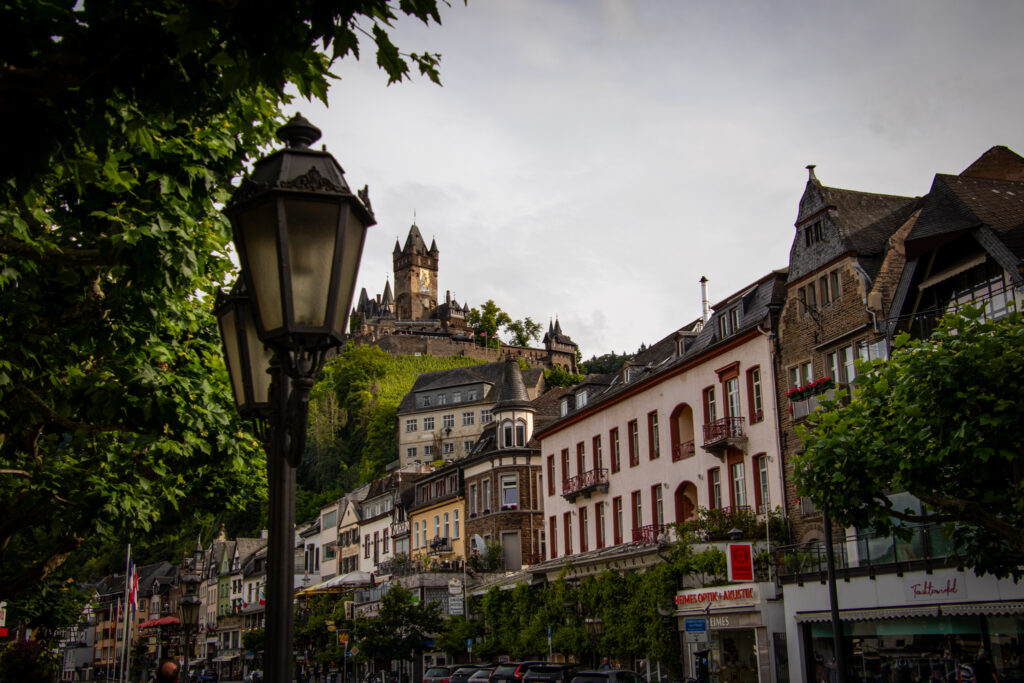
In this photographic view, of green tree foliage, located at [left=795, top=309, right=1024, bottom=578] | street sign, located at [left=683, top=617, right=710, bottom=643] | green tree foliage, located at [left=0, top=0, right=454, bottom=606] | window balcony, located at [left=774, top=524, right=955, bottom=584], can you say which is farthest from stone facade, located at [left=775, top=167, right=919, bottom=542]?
green tree foliage, located at [left=0, top=0, right=454, bottom=606]

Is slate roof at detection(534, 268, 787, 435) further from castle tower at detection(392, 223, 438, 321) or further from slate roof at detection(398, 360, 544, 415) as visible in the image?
castle tower at detection(392, 223, 438, 321)

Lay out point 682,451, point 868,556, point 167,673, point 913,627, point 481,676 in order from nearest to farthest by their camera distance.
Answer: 1. point 167,673
2. point 913,627
3. point 868,556
4. point 481,676
5. point 682,451

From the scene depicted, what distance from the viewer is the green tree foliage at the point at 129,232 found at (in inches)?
204

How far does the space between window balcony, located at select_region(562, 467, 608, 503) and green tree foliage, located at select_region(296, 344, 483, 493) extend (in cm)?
7011

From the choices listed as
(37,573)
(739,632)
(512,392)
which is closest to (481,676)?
(739,632)

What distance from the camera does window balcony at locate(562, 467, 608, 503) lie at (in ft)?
145

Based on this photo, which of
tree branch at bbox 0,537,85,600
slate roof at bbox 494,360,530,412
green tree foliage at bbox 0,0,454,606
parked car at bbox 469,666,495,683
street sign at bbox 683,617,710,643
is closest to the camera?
green tree foliage at bbox 0,0,454,606

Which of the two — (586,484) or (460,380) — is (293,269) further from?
(460,380)

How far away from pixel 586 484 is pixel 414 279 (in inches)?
5872

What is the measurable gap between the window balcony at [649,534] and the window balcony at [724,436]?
3615mm

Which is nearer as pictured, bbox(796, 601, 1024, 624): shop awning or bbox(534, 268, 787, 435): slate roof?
bbox(796, 601, 1024, 624): shop awning

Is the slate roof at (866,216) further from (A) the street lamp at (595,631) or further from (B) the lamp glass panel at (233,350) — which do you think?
(B) the lamp glass panel at (233,350)

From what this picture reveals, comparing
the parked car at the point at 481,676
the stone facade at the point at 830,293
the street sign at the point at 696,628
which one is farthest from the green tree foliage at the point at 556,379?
the street sign at the point at 696,628

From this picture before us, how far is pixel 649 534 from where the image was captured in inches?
1529
